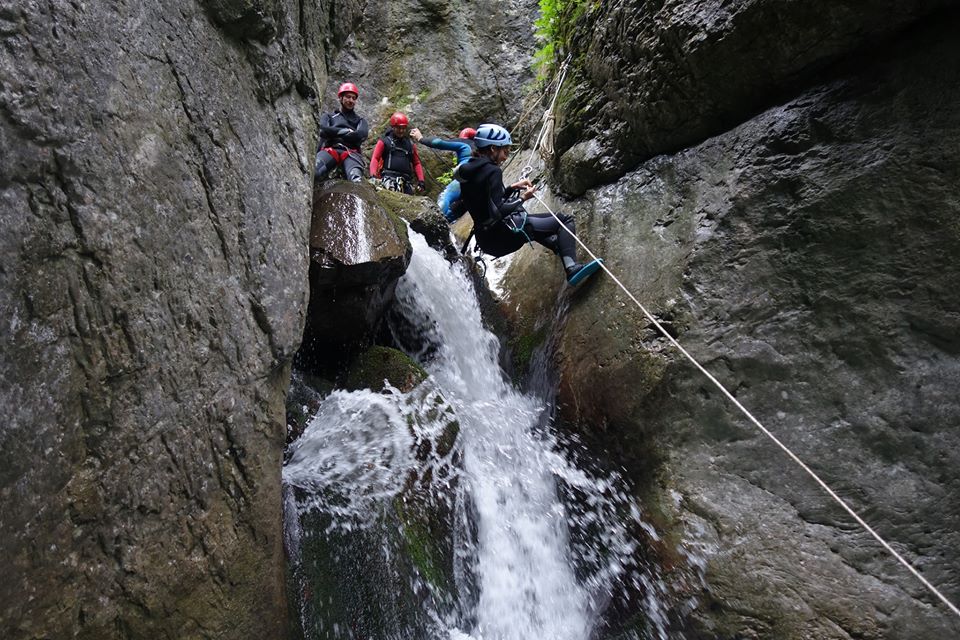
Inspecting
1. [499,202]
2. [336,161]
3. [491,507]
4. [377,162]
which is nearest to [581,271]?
[499,202]

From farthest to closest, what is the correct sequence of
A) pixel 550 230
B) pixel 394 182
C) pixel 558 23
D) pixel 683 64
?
pixel 394 182 < pixel 558 23 < pixel 550 230 < pixel 683 64

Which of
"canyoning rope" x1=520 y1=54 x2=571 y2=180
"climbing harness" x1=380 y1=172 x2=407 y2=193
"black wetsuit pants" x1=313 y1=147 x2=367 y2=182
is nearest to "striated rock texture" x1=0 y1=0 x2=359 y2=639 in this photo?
"canyoning rope" x1=520 y1=54 x2=571 y2=180

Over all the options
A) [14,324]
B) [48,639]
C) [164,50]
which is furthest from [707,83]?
[48,639]

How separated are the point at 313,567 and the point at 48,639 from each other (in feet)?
5.85

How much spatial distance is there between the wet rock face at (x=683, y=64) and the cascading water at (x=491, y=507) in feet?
10.5

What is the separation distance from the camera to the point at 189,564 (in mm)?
2920

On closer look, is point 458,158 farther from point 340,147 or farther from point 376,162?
point 376,162

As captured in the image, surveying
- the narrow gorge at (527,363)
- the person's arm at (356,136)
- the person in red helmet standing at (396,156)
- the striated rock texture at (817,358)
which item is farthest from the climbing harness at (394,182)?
the striated rock texture at (817,358)

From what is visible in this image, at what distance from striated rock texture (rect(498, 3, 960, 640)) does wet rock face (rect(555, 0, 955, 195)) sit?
0.59 ft

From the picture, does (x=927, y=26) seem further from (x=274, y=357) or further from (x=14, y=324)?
(x=14, y=324)

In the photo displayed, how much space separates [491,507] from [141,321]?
3595 millimetres

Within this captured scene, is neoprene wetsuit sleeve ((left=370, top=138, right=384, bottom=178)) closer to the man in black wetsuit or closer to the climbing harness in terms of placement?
the climbing harness

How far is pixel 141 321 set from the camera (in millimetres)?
2811

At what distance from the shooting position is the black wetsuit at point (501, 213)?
258 inches
